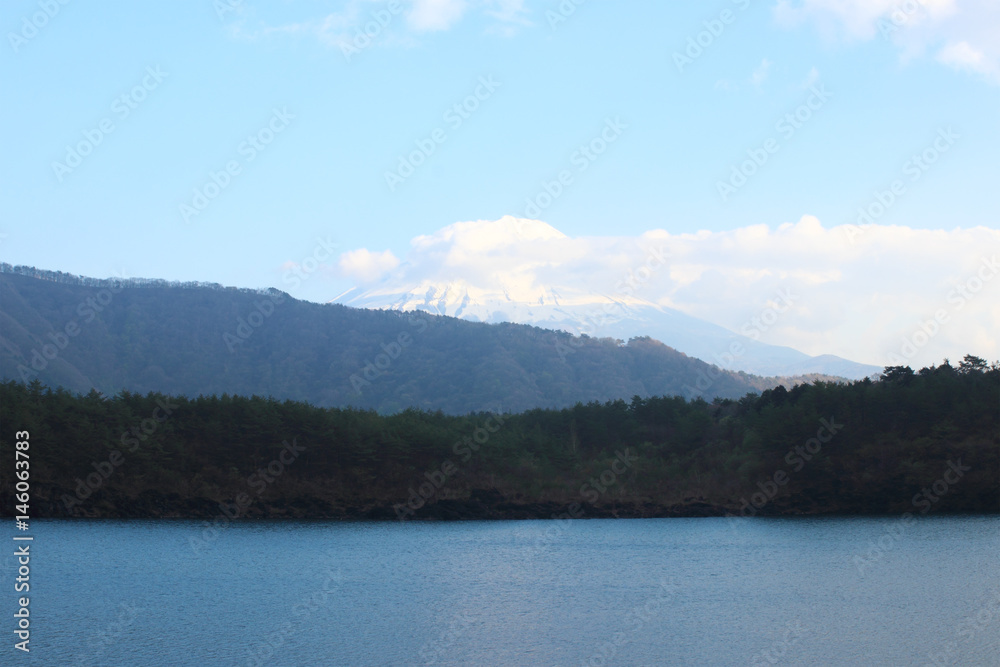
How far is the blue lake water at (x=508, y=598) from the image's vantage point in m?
19.3

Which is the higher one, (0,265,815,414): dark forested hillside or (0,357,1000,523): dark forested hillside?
(0,265,815,414): dark forested hillside

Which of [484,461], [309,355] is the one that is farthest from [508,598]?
[309,355]

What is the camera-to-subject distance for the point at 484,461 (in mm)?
59250

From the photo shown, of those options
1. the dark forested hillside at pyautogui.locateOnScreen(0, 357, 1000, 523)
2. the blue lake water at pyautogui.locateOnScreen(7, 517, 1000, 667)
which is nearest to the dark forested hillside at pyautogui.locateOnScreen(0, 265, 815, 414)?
the dark forested hillside at pyautogui.locateOnScreen(0, 357, 1000, 523)

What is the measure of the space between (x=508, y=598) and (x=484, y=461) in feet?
109

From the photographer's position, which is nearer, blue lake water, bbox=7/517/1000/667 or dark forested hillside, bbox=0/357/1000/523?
blue lake water, bbox=7/517/1000/667

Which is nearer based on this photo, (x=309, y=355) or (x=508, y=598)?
(x=508, y=598)

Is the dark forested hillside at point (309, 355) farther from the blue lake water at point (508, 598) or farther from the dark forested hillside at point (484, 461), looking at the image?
the blue lake water at point (508, 598)

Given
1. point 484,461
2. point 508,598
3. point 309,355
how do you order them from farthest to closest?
point 309,355, point 484,461, point 508,598

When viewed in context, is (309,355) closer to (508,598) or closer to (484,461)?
(484,461)

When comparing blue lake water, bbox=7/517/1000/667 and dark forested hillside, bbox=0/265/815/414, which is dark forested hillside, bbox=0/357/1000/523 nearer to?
blue lake water, bbox=7/517/1000/667

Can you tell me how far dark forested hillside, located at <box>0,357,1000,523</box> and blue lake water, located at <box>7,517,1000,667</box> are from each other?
23.6 ft

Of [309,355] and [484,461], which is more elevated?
[309,355]

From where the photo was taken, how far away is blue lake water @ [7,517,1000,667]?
63.3 feet
